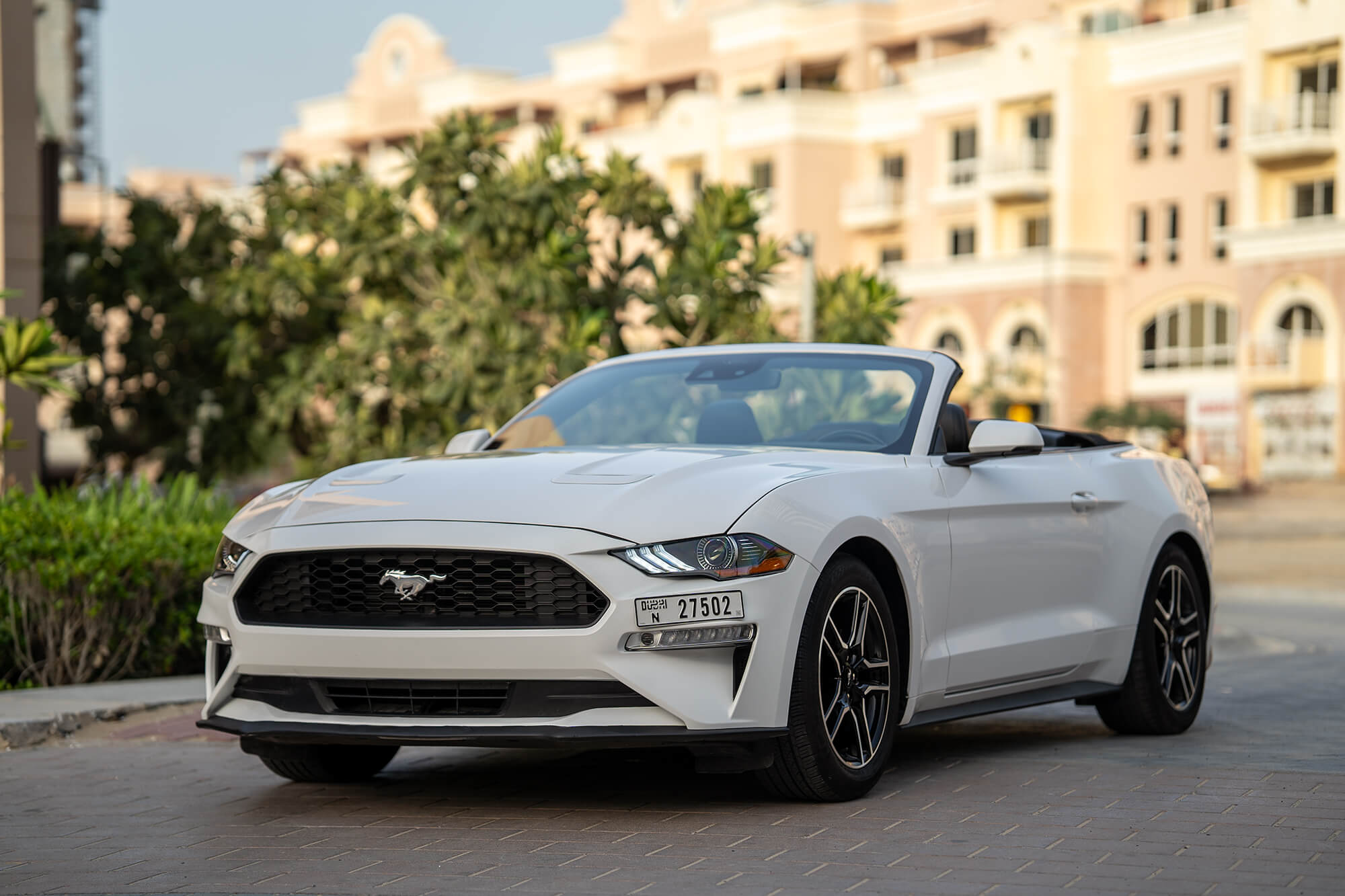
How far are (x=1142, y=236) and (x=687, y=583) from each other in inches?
2094

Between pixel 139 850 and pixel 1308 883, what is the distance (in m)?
3.41

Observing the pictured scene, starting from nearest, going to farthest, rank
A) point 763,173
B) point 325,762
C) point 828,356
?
point 325,762 < point 828,356 < point 763,173

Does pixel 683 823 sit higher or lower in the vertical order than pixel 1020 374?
lower

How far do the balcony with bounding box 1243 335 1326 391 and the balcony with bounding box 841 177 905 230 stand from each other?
49.9 ft

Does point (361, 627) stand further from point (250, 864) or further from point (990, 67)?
point (990, 67)

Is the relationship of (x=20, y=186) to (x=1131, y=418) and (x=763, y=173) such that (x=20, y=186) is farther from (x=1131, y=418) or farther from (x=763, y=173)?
(x=763, y=173)

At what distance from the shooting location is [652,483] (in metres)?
6.10

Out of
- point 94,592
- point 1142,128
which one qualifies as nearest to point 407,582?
point 94,592

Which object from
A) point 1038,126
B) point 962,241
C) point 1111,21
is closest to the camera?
point 1111,21

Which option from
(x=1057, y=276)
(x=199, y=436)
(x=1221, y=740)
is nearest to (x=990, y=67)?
(x=1057, y=276)

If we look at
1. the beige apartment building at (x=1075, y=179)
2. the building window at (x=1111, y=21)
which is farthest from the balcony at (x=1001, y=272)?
the building window at (x=1111, y=21)

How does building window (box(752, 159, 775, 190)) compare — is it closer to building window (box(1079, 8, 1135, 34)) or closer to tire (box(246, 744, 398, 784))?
building window (box(1079, 8, 1135, 34))

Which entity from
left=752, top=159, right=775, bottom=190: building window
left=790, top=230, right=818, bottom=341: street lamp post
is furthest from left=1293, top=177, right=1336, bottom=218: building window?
left=790, top=230, right=818, bottom=341: street lamp post

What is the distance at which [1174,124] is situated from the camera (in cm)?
5522
